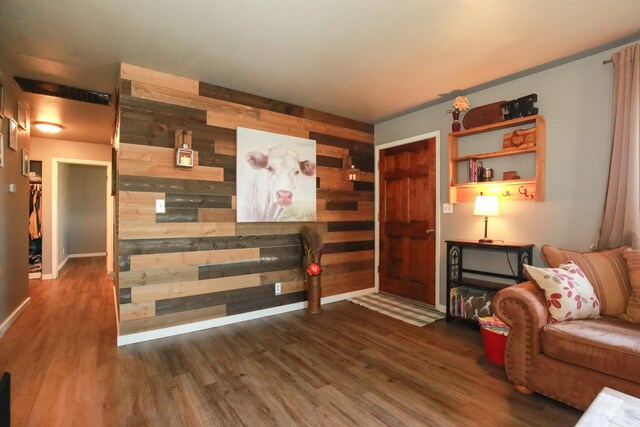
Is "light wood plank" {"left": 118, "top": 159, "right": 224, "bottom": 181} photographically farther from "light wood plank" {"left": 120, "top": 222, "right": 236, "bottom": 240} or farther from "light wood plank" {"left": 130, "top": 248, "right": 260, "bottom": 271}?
"light wood plank" {"left": 130, "top": 248, "right": 260, "bottom": 271}

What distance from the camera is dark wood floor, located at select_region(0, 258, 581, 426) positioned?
5.87ft

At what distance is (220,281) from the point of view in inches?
126

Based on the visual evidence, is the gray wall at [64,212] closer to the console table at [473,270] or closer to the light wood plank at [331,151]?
the light wood plank at [331,151]

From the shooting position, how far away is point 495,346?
7.80ft

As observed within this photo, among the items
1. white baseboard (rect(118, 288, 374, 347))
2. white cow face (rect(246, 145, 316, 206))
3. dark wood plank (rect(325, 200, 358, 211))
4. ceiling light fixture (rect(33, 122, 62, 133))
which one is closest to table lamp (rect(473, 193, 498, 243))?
dark wood plank (rect(325, 200, 358, 211))

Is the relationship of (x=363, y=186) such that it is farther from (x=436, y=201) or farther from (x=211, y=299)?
(x=211, y=299)

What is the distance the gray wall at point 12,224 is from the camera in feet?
9.80

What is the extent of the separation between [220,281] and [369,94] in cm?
256

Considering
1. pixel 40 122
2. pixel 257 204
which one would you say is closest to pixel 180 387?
pixel 257 204

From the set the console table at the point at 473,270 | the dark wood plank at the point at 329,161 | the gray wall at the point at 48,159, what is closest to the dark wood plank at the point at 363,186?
the dark wood plank at the point at 329,161

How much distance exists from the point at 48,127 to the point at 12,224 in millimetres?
2077

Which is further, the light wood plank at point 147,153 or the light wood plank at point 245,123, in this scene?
the light wood plank at point 245,123

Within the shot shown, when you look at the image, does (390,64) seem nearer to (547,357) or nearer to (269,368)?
(547,357)

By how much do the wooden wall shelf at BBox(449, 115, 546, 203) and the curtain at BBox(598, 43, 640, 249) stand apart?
49 cm
